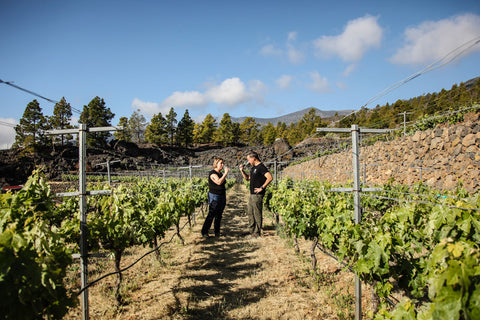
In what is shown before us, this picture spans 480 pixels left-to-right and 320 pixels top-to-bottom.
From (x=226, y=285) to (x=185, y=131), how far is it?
2132 inches

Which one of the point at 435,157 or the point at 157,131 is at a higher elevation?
the point at 157,131

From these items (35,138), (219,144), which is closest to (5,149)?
(35,138)

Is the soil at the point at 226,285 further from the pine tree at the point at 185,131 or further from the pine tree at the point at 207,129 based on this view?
the pine tree at the point at 207,129

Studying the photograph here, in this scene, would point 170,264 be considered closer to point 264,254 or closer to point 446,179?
point 264,254

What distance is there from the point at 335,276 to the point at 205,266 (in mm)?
1994

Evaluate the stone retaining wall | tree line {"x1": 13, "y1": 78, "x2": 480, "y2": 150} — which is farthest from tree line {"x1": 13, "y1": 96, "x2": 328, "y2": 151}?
the stone retaining wall

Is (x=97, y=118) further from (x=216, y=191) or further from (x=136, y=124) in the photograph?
(x=216, y=191)

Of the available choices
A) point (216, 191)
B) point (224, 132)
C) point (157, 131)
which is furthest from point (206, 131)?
point (216, 191)

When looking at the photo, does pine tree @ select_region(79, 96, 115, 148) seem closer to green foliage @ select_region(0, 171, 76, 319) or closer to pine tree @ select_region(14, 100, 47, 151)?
pine tree @ select_region(14, 100, 47, 151)

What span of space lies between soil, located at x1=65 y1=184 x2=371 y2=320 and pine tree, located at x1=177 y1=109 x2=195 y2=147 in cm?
5169

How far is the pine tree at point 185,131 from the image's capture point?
55438 mm

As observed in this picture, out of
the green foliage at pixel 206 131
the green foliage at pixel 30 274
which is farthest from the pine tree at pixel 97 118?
the green foliage at pixel 30 274

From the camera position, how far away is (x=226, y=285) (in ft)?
11.3

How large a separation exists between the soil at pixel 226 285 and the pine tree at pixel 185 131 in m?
51.7
